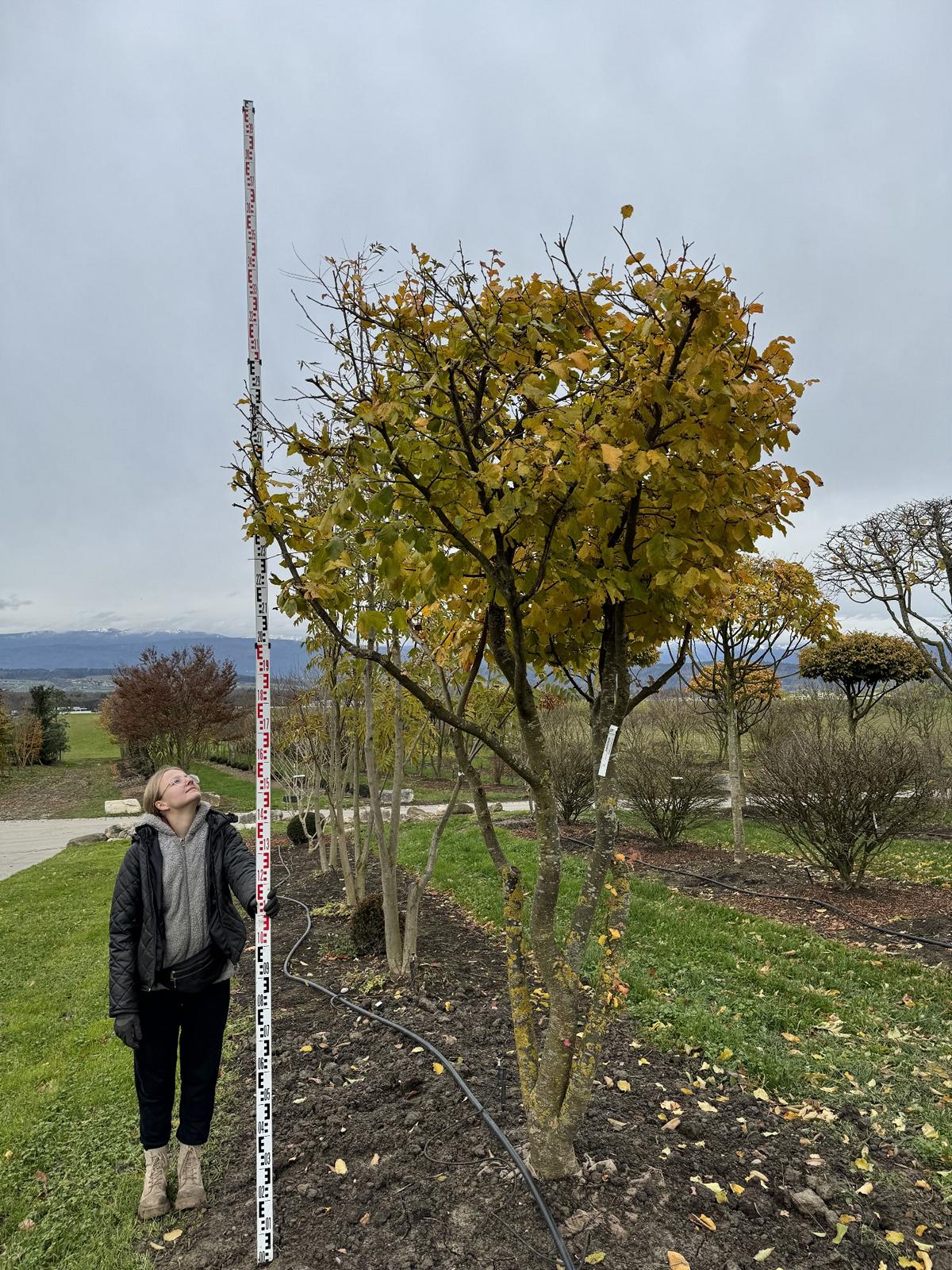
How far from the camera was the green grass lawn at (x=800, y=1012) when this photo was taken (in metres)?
3.12

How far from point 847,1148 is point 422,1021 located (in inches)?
81.7

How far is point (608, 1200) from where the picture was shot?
94.2 inches

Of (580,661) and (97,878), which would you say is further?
(97,878)

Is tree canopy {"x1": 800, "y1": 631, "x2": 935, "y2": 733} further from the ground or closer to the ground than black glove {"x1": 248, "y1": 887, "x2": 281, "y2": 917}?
further from the ground

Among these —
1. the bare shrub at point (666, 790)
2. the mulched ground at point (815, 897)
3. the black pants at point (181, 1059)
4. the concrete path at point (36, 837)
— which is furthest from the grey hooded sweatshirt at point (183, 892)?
the concrete path at point (36, 837)

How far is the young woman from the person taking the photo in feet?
8.36

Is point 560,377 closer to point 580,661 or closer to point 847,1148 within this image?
point 580,661

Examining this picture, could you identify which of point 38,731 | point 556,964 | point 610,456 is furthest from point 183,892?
point 38,731

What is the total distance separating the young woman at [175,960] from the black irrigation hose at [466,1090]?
1.06m

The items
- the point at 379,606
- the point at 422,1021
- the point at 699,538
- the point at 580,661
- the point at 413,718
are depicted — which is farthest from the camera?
Answer: the point at 413,718

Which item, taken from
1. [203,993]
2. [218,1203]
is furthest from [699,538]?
[218,1203]

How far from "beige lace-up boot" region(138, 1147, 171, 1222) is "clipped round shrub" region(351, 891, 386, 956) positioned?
2.65m

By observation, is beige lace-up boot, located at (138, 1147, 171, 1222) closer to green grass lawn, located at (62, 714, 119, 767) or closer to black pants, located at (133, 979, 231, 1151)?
black pants, located at (133, 979, 231, 1151)

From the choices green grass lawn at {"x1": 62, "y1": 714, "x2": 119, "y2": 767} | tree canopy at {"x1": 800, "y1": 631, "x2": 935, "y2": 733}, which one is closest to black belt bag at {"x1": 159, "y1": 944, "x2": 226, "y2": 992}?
tree canopy at {"x1": 800, "y1": 631, "x2": 935, "y2": 733}
